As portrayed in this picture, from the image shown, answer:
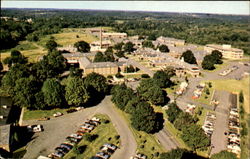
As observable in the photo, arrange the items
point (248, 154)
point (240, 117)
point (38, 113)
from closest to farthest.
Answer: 1. point (248, 154)
2. point (38, 113)
3. point (240, 117)

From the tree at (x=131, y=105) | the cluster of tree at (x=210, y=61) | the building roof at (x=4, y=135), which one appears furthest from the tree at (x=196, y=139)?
the cluster of tree at (x=210, y=61)

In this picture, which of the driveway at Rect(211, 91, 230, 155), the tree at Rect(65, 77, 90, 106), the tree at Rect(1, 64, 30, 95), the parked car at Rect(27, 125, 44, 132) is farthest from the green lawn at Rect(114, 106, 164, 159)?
the tree at Rect(1, 64, 30, 95)

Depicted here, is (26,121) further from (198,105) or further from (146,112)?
(198,105)

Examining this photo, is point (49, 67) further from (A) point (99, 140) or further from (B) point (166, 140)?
(B) point (166, 140)

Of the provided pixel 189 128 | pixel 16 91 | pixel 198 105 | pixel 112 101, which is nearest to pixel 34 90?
pixel 16 91

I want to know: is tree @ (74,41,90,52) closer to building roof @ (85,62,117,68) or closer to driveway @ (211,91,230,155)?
building roof @ (85,62,117,68)
